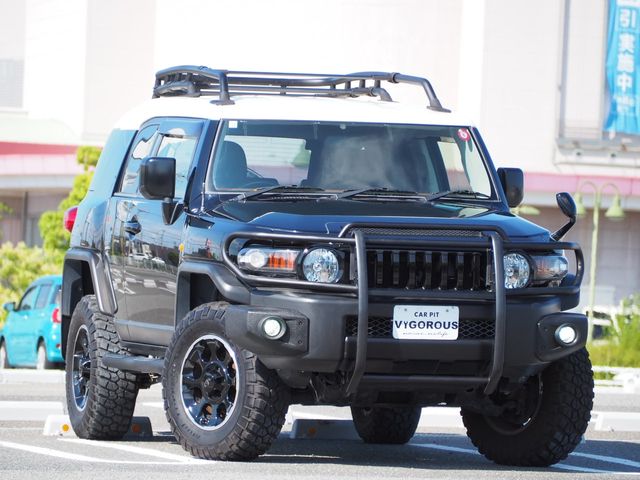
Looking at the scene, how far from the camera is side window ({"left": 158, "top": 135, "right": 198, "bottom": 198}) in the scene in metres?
10.7

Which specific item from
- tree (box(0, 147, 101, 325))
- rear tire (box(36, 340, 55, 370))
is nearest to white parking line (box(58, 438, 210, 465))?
rear tire (box(36, 340, 55, 370))

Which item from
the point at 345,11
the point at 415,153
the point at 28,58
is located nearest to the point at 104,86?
the point at 28,58

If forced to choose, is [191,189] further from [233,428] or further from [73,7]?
[73,7]

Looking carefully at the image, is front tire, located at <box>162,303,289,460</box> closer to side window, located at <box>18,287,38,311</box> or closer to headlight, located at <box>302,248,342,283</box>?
headlight, located at <box>302,248,342,283</box>

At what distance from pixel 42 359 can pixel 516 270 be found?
55.7 feet

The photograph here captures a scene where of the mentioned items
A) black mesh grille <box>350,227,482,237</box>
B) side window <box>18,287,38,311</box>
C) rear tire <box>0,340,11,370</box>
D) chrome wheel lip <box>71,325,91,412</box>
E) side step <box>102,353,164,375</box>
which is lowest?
rear tire <box>0,340,11,370</box>

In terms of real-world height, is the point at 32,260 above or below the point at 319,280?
below

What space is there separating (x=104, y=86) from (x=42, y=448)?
175ft

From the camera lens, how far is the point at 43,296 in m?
26.6

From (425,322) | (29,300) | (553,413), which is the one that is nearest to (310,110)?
(425,322)

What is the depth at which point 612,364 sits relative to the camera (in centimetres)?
2859

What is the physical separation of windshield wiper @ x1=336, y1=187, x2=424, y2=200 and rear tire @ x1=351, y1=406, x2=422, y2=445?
2.05 meters

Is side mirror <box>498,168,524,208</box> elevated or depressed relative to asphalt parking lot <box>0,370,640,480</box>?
elevated

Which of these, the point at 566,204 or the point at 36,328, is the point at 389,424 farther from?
the point at 36,328
